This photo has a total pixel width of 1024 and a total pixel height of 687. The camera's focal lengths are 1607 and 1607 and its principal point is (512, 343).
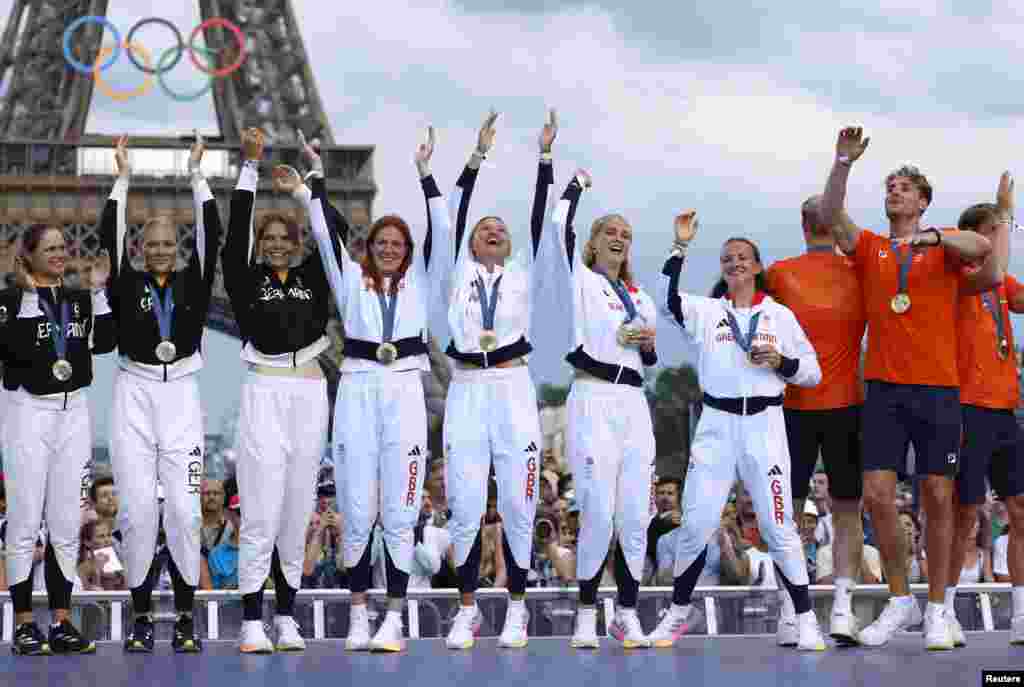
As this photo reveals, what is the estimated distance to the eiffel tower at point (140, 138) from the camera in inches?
1658

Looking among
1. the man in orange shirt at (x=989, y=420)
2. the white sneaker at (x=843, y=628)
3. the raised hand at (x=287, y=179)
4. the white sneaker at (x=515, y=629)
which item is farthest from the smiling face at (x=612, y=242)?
the white sneaker at (x=843, y=628)

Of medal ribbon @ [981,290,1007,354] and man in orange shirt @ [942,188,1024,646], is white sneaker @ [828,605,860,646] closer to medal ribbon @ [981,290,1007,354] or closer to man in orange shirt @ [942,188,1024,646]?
man in orange shirt @ [942,188,1024,646]

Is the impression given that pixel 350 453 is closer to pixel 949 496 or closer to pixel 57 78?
pixel 949 496

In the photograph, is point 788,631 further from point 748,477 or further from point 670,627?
point 748,477

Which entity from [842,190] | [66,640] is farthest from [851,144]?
[66,640]

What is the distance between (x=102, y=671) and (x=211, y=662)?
0.63 m

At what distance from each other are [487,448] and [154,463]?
1.79 m

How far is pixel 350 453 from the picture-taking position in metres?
8.64

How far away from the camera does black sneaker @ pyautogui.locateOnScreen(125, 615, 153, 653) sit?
8.54m

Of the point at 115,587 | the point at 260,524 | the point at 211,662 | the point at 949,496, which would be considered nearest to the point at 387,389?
the point at 260,524

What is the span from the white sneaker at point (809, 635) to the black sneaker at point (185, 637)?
3225 mm

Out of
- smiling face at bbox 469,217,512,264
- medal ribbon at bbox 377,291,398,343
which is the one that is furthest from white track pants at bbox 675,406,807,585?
medal ribbon at bbox 377,291,398,343

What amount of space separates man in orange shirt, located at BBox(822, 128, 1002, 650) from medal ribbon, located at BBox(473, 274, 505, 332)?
6.08 feet

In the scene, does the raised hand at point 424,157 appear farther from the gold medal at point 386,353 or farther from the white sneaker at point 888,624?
the white sneaker at point 888,624
